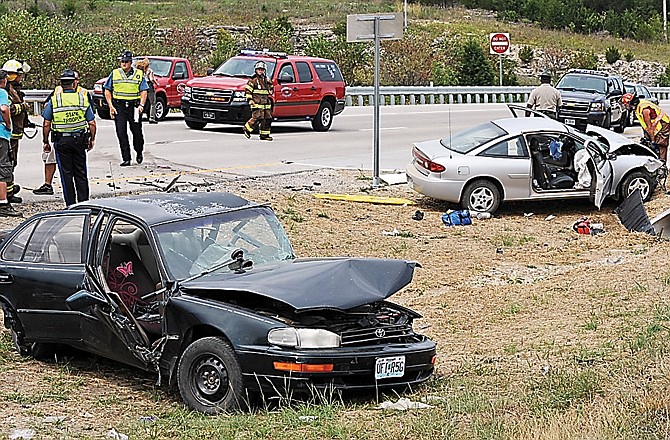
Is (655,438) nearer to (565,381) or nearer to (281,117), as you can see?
(565,381)

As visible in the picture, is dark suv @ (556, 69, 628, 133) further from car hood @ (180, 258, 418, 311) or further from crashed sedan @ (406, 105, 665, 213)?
car hood @ (180, 258, 418, 311)

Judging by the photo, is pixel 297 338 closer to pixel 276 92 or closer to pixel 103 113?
pixel 276 92

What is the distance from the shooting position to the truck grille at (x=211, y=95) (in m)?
24.3

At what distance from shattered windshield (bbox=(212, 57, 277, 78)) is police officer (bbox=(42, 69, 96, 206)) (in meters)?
12.0

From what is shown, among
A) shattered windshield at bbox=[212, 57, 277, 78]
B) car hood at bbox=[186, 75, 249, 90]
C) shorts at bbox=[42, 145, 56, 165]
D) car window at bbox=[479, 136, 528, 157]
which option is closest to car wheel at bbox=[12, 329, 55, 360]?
shorts at bbox=[42, 145, 56, 165]

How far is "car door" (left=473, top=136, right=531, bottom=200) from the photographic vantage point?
16438 mm

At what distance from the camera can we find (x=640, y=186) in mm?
17141

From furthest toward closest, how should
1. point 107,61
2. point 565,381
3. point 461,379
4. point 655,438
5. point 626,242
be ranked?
point 107,61 → point 626,242 → point 461,379 → point 565,381 → point 655,438

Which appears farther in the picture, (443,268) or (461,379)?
(443,268)

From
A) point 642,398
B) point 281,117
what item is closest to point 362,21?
point 281,117

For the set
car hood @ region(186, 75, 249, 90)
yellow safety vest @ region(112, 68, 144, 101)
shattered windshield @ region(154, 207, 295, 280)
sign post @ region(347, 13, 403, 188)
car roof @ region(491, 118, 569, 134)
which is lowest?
car roof @ region(491, 118, 569, 134)

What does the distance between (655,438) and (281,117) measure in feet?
66.7

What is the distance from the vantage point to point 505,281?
12727mm

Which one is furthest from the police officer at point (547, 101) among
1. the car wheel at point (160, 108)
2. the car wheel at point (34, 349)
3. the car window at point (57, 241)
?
the car wheel at point (34, 349)
